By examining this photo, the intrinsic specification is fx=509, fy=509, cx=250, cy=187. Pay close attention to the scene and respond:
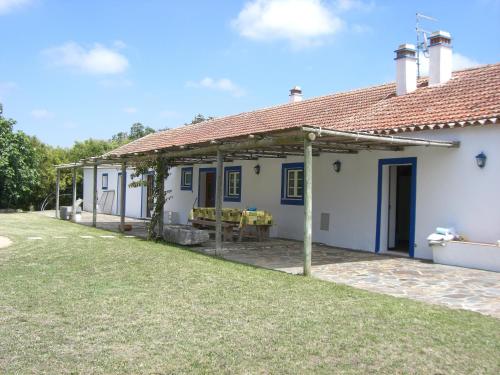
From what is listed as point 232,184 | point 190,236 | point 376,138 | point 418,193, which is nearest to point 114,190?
point 232,184

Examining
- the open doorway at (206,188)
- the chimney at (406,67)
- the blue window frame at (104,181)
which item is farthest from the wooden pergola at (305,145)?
the blue window frame at (104,181)

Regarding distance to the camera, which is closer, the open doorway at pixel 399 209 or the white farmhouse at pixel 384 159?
the white farmhouse at pixel 384 159

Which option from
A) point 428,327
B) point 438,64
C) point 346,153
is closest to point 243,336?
point 428,327

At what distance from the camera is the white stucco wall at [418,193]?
384 inches

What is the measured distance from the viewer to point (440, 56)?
12.8 metres

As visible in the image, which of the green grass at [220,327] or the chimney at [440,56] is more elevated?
the chimney at [440,56]

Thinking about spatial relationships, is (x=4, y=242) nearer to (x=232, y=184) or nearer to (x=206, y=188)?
(x=232, y=184)

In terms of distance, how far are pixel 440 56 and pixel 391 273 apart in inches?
259

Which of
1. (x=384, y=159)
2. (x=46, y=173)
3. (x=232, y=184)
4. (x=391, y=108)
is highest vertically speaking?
(x=391, y=108)

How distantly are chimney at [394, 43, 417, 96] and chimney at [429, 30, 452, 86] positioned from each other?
0.52 metres

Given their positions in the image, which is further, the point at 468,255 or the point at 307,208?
the point at 468,255

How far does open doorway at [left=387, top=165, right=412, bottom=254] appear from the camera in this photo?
12125 millimetres

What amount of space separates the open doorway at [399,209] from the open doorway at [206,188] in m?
7.98

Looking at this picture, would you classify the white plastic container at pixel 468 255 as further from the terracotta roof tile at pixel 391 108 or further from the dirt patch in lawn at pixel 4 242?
the dirt patch in lawn at pixel 4 242
